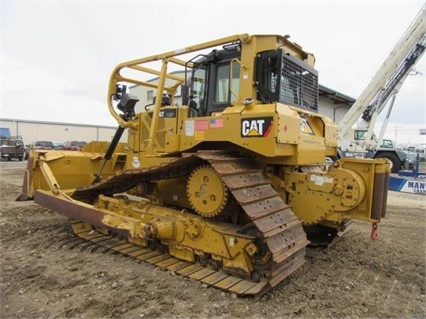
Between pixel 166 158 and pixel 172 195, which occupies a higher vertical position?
pixel 166 158

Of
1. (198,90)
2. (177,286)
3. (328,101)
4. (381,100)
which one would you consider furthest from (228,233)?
(328,101)

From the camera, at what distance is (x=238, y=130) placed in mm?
4133

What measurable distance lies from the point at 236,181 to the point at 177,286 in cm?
135

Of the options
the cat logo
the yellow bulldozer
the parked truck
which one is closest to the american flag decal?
the yellow bulldozer

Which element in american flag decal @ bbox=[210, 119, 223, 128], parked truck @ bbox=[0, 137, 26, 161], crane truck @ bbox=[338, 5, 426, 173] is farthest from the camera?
parked truck @ bbox=[0, 137, 26, 161]

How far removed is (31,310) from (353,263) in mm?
3986

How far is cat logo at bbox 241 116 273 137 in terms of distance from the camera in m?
3.87

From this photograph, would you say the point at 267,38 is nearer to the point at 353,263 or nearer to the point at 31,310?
the point at 353,263

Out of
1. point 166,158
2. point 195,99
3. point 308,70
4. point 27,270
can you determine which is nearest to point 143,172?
point 166,158

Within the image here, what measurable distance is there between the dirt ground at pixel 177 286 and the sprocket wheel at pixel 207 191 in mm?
857

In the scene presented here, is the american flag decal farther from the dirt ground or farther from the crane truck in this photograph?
the crane truck

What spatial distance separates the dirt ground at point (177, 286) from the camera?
11.0 ft

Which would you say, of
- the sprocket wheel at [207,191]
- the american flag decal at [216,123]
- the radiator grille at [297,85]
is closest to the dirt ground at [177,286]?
the sprocket wheel at [207,191]

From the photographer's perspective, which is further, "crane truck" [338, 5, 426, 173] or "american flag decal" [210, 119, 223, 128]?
"crane truck" [338, 5, 426, 173]
